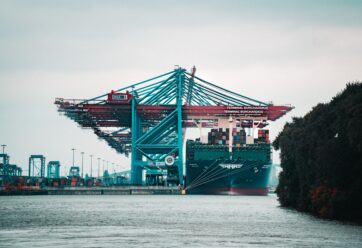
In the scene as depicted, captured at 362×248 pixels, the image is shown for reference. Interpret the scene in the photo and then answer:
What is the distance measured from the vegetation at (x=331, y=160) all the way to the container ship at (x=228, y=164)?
6584 cm

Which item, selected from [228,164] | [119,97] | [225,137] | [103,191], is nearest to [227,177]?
[228,164]

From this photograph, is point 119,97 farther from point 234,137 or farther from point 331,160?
point 331,160

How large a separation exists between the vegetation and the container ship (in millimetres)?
65841

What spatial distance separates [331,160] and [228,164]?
294 ft

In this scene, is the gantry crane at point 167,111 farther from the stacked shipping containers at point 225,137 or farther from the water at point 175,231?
the water at point 175,231

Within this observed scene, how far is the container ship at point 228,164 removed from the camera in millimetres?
154750

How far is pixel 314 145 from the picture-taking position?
7575 cm

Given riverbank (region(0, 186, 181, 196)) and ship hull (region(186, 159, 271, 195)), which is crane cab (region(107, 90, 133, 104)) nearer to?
ship hull (region(186, 159, 271, 195))

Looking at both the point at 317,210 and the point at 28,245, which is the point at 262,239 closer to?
the point at 28,245

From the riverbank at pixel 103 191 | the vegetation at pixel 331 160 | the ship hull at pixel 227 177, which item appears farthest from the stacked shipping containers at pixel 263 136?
the vegetation at pixel 331 160

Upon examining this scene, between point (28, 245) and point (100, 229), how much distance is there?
11.8 meters

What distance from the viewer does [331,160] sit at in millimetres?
64812

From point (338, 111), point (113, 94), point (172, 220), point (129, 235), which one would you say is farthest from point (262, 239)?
point (113, 94)

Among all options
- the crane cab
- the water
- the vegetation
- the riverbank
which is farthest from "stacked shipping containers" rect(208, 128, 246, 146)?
the water
